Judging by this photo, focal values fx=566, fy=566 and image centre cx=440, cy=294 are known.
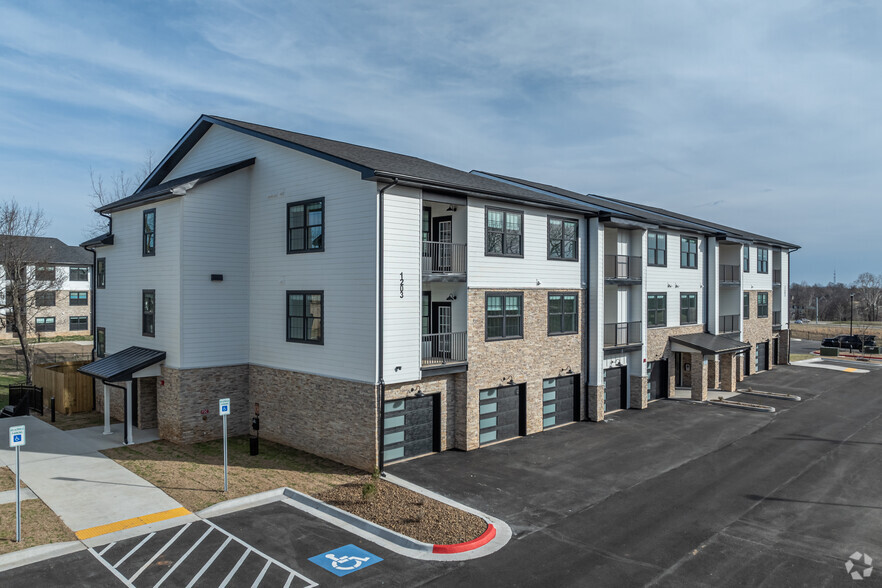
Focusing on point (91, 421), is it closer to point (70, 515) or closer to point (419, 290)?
point (70, 515)

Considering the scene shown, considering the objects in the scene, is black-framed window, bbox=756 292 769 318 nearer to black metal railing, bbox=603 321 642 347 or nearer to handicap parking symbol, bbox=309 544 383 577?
black metal railing, bbox=603 321 642 347

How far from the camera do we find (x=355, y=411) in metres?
16.6

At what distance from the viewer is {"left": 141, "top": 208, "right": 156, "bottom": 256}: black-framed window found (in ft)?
65.9

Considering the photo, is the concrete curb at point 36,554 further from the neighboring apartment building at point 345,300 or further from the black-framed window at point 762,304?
the black-framed window at point 762,304

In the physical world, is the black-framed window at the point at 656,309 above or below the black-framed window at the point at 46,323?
above

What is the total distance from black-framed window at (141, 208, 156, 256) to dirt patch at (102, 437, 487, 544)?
6.78m

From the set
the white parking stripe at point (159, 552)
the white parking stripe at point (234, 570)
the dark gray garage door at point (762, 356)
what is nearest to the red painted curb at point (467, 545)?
the white parking stripe at point (234, 570)

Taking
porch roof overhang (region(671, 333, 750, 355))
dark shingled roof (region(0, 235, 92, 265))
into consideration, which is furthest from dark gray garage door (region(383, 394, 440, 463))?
dark shingled roof (region(0, 235, 92, 265))

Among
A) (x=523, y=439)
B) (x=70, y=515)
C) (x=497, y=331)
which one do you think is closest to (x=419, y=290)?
(x=497, y=331)

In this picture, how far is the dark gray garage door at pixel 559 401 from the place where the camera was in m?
22.0

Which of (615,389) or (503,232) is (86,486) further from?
(615,389)

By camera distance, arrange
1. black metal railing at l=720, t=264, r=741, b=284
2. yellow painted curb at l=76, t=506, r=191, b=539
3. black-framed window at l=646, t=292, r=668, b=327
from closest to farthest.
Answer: yellow painted curb at l=76, t=506, r=191, b=539, black-framed window at l=646, t=292, r=668, b=327, black metal railing at l=720, t=264, r=741, b=284

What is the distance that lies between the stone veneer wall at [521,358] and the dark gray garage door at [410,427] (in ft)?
3.28

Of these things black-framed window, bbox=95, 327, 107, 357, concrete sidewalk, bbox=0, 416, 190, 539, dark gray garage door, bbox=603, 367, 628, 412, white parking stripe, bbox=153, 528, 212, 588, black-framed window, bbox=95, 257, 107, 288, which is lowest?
white parking stripe, bbox=153, 528, 212, 588
